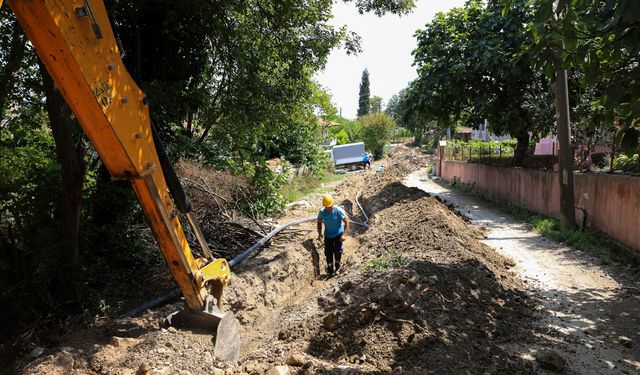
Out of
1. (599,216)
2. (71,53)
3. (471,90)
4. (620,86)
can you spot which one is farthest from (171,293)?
(471,90)

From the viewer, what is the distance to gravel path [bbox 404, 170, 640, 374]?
17.7 ft

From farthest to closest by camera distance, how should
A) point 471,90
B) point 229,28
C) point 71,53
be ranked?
point 471,90, point 229,28, point 71,53

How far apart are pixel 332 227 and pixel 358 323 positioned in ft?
12.3

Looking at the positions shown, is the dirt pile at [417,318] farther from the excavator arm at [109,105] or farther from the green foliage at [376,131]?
the green foliage at [376,131]

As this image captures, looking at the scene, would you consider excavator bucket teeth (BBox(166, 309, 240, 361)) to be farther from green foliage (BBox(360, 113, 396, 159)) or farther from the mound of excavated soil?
green foliage (BBox(360, 113, 396, 159))

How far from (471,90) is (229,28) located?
40.1 ft

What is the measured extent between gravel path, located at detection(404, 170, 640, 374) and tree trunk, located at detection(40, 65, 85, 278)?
5.67m

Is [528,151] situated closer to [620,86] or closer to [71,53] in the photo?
[620,86]

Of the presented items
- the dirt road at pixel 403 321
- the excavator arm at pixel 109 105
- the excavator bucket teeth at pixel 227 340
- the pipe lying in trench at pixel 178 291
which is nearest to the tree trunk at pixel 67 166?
the pipe lying in trench at pixel 178 291

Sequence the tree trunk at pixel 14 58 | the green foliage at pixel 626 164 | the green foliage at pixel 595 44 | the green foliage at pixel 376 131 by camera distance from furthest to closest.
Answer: the green foliage at pixel 376 131, the green foliage at pixel 626 164, the tree trunk at pixel 14 58, the green foliage at pixel 595 44

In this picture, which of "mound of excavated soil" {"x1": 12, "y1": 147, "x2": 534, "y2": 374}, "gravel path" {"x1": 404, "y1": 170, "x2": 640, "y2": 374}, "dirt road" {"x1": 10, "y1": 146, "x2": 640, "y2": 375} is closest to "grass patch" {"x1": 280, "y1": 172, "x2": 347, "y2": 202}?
"dirt road" {"x1": 10, "y1": 146, "x2": 640, "y2": 375}

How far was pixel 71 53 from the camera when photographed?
350cm

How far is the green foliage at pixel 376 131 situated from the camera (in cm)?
5625

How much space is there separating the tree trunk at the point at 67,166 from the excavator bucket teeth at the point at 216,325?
6.55ft
